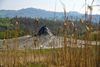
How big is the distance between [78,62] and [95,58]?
20 centimetres

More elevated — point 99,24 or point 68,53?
point 99,24

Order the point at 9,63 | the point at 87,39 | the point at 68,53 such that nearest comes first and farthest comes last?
the point at 87,39 < the point at 68,53 < the point at 9,63

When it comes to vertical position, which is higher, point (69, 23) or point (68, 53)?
point (69, 23)

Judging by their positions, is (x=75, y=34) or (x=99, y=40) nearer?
(x=99, y=40)

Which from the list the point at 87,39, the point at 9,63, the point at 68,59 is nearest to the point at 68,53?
the point at 68,59

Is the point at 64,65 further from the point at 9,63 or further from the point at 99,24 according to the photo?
the point at 9,63

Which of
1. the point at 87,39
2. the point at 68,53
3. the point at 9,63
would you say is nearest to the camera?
→ the point at 87,39

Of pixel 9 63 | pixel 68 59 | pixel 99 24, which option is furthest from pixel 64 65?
pixel 9 63

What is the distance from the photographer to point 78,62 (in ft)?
12.7

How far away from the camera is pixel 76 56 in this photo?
156 inches

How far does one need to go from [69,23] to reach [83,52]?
1.25 feet

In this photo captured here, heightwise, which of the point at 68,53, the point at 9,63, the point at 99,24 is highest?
the point at 99,24

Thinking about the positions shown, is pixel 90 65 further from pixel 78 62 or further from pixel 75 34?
pixel 75 34

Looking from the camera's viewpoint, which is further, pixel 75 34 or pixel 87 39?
pixel 75 34
